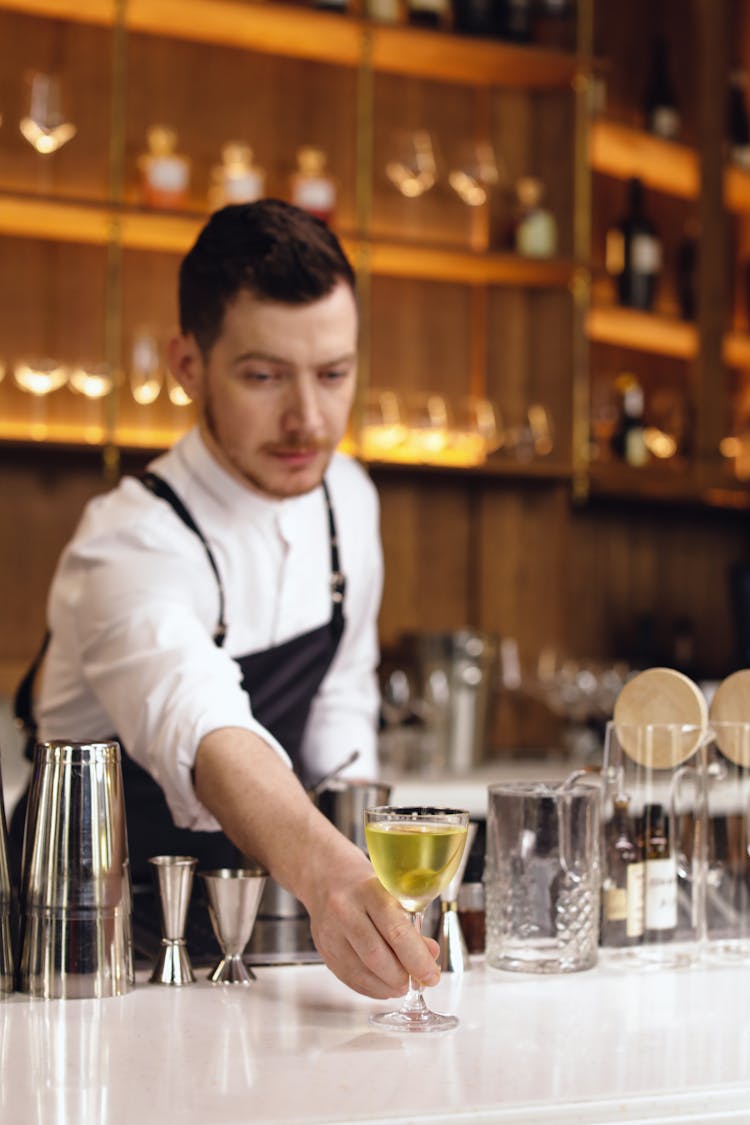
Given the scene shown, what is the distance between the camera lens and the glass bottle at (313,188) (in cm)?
325

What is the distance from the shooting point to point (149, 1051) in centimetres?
96

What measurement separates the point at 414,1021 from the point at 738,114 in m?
3.43

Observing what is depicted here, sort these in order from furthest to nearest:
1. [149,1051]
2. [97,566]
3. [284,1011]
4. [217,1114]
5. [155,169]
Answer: [155,169], [97,566], [284,1011], [149,1051], [217,1114]

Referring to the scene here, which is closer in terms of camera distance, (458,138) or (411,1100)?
(411,1100)

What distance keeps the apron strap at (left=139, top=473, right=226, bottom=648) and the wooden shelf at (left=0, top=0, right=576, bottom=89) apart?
65.8 inches

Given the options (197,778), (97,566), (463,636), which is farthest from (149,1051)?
(463,636)

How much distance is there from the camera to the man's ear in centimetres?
167

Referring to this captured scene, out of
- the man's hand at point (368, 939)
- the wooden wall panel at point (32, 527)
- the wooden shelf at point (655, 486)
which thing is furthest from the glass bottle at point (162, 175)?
the man's hand at point (368, 939)

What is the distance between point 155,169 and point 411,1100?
2.57 metres

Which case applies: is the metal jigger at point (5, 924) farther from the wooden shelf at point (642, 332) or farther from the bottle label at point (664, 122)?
the bottle label at point (664, 122)

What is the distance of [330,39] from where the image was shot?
3.30 m

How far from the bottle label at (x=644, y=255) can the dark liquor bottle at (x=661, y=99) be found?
0.28m

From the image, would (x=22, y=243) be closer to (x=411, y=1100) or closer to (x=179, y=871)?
(x=179, y=871)

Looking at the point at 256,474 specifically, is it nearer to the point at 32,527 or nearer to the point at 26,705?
the point at 26,705
